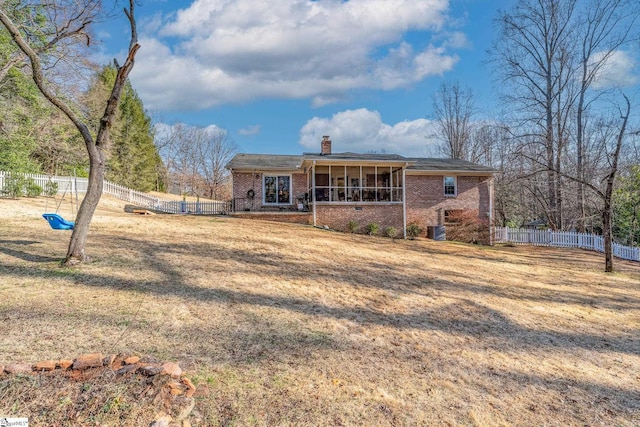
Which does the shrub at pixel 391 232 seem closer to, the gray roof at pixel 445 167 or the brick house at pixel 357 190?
the brick house at pixel 357 190

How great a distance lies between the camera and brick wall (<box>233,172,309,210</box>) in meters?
19.0

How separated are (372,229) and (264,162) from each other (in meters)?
7.43

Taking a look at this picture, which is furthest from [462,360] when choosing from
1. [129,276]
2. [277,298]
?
[129,276]

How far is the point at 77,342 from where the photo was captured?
12.3 feet

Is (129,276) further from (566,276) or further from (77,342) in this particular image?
(566,276)

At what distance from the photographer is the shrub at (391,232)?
17688 mm

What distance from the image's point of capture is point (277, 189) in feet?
64.3

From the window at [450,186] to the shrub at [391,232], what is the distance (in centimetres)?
514

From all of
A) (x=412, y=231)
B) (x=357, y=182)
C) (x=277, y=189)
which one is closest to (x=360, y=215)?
(x=412, y=231)

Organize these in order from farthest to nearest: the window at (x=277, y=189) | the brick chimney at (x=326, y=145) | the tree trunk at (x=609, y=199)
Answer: the brick chimney at (x=326, y=145)
the window at (x=277, y=189)
the tree trunk at (x=609, y=199)

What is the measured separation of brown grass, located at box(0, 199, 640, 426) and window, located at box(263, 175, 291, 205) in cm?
1070

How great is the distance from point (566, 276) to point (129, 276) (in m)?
11.8

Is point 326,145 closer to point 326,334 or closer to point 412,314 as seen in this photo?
point 412,314

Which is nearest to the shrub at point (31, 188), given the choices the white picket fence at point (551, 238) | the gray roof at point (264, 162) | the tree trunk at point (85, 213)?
the gray roof at point (264, 162)
